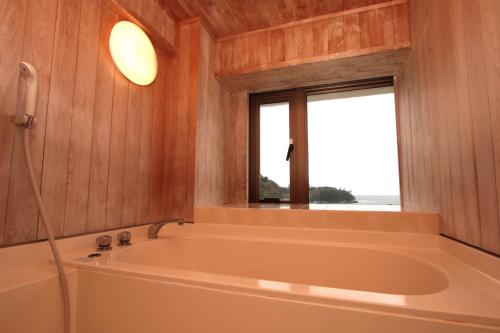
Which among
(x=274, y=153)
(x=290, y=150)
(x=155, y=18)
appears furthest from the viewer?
(x=274, y=153)

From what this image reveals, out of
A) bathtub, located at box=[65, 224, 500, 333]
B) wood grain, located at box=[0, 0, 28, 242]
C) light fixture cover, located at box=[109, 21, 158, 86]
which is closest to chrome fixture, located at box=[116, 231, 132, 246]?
bathtub, located at box=[65, 224, 500, 333]

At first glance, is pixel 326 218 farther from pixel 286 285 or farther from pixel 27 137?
pixel 27 137

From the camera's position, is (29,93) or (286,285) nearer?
(286,285)

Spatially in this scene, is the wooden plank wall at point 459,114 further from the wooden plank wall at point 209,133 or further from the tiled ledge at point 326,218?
the wooden plank wall at point 209,133

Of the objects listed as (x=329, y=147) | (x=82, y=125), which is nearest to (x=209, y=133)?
(x=82, y=125)

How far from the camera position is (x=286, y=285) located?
762 mm

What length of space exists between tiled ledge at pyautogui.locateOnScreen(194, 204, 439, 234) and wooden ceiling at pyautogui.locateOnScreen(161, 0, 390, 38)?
1.37 meters

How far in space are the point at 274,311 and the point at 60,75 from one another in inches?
51.1

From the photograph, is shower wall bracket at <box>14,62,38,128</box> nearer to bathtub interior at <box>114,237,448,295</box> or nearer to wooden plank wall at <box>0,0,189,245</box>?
wooden plank wall at <box>0,0,189,245</box>

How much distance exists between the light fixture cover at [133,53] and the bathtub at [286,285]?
3.29 ft

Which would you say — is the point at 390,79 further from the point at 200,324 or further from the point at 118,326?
the point at 118,326

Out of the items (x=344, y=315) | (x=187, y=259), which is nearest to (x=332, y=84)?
(x=187, y=259)

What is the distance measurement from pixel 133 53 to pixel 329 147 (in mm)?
1634

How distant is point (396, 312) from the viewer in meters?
0.63
